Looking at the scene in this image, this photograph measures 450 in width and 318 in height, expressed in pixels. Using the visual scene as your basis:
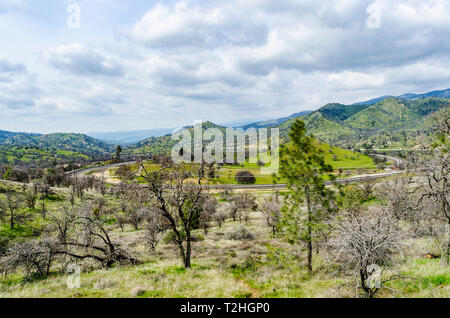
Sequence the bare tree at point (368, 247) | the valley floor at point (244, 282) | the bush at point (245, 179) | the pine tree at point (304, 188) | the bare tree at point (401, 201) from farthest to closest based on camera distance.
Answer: the bush at point (245, 179), the pine tree at point (304, 188), the bare tree at point (401, 201), the valley floor at point (244, 282), the bare tree at point (368, 247)

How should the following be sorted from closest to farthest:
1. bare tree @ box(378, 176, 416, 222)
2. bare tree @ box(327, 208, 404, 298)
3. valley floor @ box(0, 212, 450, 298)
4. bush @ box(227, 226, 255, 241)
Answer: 1. bare tree @ box(327, 208, 404, 298)
2. valley floor @ box(0, 212, 450, 298)
3. bare tree @ box(378, 176, 416, 222)
4. bush @ box(227, 226, 255, 241)

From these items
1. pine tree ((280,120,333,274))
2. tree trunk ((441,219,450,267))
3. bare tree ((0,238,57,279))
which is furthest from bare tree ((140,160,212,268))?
tree trunk ((441,219,450,267))

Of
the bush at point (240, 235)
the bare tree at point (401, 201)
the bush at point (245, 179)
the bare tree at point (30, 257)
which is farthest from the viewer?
the bush at point (245, 179)

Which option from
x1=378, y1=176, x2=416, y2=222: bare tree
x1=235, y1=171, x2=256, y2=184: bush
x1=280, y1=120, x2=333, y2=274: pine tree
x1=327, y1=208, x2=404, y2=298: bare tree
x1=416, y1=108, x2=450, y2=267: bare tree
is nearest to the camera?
x1=327, y1=208, x2=404, y2=298: bare tree

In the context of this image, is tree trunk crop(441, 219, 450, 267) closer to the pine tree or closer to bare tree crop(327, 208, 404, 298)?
the pine tree

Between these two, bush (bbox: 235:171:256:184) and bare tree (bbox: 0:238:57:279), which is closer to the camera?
bare tree (bbox: 0:238:57:279)

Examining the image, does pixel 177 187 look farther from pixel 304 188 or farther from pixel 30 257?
pixel 30 257

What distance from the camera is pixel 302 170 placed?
18.0 meters

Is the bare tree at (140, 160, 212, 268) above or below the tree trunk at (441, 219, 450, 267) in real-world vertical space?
above

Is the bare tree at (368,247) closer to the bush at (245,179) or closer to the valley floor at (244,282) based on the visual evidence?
the valley floor at (244,282)

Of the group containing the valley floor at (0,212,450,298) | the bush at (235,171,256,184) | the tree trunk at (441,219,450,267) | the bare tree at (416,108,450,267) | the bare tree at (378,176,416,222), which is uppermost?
the bare tree at (416,108,450,267)

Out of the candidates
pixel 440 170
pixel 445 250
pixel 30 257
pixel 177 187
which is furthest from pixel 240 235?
pixel 440 170

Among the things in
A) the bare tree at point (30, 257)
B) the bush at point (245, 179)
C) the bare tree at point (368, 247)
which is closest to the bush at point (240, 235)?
the bare tree at point (30, 257)
